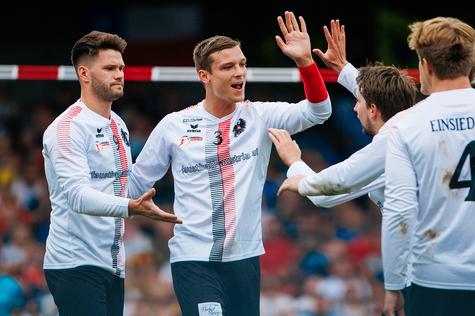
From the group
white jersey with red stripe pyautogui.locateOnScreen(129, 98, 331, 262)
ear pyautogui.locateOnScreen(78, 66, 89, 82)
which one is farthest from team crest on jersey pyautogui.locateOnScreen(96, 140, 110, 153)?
ear pyautogui.locateOnScreen(78, 66, 89, 82)

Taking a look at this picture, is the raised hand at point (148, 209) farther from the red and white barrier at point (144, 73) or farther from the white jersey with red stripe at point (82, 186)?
the red and white barrier at point (144, 73)

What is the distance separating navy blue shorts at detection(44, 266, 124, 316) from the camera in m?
3.35

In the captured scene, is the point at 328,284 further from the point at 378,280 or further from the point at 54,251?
the point at 54,251

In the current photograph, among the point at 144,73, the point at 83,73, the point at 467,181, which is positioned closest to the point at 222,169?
the point at 83,73

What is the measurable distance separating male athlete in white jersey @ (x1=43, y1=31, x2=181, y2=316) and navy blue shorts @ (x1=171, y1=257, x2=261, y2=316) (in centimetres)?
49

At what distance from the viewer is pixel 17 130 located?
9094 millimetres

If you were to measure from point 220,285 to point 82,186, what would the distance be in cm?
115

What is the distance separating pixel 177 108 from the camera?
9391 mm

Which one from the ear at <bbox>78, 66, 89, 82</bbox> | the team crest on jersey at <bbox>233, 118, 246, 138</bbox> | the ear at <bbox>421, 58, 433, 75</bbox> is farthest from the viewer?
the ear at <bbox>78, 66, 89, 82</bbox>

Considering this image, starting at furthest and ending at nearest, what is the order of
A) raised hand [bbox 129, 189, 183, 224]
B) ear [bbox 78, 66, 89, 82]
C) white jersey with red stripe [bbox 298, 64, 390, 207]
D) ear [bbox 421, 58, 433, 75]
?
ear [bbox 78, 66, 89, 82] < raised hand [bbox 129, 189, 183, 224] < white jersey with red stripe [bbox 298, 64, 390, 207] < ear [bbox 421, 58, 433, 75]

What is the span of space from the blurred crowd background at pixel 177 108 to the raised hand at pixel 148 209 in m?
4.24

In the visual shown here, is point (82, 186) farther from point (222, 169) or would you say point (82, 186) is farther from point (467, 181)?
point (467, 181)

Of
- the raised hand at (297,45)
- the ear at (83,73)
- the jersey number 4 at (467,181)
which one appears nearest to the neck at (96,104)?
the ear at (83,73)

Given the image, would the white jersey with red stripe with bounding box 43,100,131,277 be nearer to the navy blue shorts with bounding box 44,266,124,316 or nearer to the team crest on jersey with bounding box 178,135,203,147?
the navy blue shorts with bounding box 44,266,124,316
